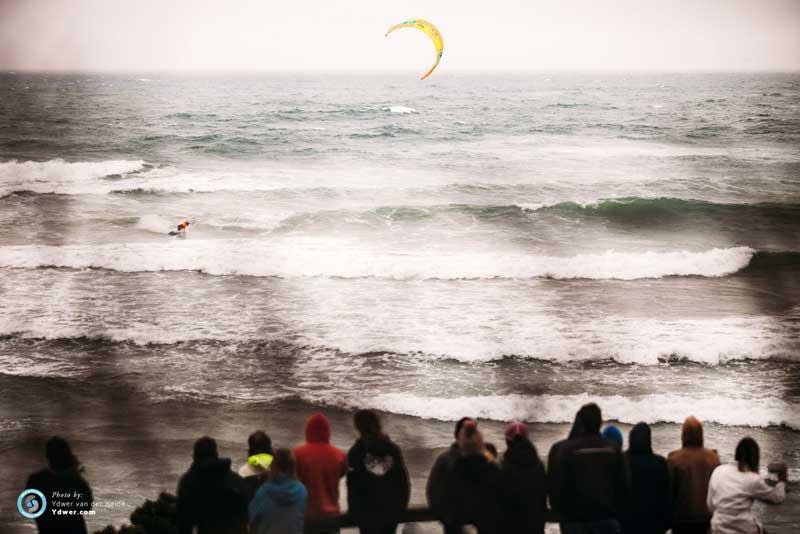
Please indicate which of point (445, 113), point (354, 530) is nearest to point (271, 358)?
point (354, 530)

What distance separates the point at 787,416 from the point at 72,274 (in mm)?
10125

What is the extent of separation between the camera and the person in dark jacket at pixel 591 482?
2957mm

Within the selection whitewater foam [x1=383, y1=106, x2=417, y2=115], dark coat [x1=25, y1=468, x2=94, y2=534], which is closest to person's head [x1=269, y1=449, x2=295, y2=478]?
dark coat [x1=25, y1=468, x2=94, y2=534]

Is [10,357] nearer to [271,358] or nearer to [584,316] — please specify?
[271,358]

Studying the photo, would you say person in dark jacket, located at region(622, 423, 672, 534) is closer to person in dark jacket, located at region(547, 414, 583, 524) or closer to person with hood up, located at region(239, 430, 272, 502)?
person in dark jacket, located at region(547, 414, 583, 524)

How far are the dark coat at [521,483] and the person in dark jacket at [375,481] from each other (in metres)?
0.42

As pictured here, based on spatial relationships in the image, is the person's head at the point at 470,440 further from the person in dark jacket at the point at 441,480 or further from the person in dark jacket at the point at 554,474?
the person in dark jacket at the point at 554,474

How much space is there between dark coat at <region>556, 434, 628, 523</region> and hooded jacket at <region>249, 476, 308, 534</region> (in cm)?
105

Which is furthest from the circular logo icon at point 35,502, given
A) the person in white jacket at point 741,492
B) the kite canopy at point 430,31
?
the kite canopy at point 430,31

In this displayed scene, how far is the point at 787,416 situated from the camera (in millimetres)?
6520

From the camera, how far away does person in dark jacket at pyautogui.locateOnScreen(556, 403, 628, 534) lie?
9.70ft

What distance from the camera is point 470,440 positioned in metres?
2.91

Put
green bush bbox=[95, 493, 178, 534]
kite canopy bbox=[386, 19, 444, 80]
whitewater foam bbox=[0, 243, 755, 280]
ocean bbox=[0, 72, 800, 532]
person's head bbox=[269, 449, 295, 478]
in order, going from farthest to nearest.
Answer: whitewater foam bbox=[0, 243, 755, 280] < kite canopy bbox=[386, 19, 444, 80] < ocean bbox=[0, 72, 800, 532] < green bush bbox=[95, 493, 178, 534] < person's head bbox=[269, 449, 295, 478]

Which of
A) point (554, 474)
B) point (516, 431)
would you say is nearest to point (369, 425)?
point (516, 431)
